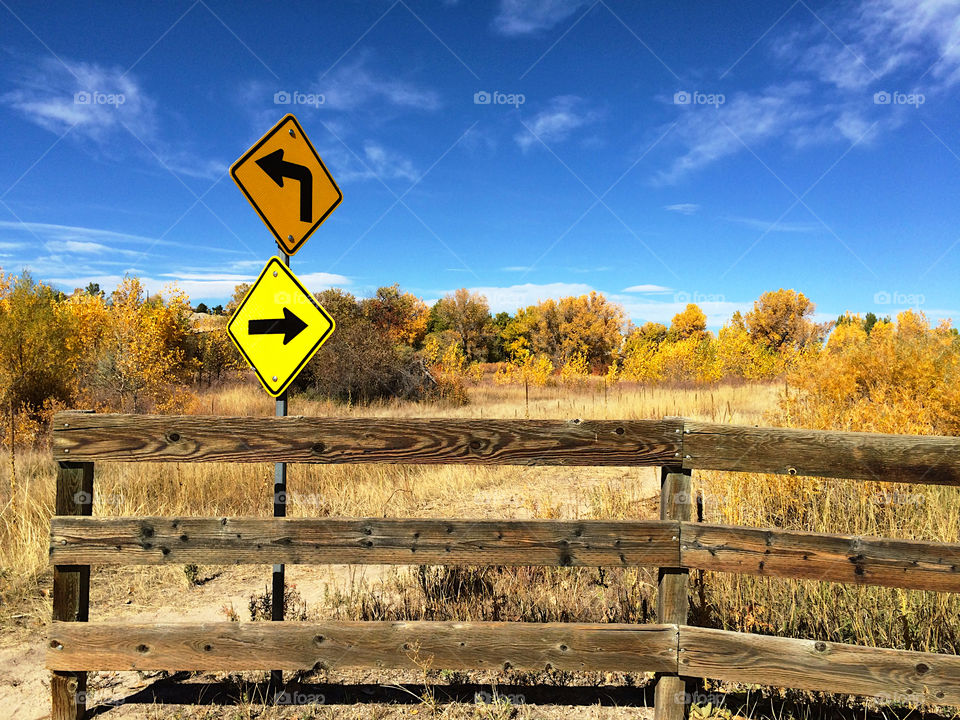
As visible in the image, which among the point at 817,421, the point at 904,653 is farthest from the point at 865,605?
the point at 817,421

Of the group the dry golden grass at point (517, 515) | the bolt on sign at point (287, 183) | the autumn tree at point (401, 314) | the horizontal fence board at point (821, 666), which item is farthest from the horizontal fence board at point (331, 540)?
the autumn tree at point (401, 314)

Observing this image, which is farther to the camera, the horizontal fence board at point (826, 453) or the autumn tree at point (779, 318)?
the autumn tree at point (779, 318)

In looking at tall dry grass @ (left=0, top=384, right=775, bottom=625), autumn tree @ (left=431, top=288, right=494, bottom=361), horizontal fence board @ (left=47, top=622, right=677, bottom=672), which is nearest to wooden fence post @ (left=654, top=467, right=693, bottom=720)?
horizontal fence board @ (left=47, top=622, right=677, bottom=672)

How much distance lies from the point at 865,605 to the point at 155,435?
200 inches

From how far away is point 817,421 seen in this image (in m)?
7.03

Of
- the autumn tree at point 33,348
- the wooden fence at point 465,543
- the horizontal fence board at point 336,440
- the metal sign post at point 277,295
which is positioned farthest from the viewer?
the autumn tree at point 33,348

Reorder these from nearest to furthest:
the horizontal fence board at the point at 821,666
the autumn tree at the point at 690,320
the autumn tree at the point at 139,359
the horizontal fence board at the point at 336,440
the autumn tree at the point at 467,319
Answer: the horizontal fence board at the point at 821,666
the horizontal fence board at the point at 336,440
the autumn tree at the point at 139,359
the autumn tree at the point at 467,319
the autumn tree at the point at 690,320

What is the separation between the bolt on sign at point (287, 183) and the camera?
400 cm

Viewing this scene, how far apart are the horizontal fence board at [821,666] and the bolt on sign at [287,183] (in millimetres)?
3798

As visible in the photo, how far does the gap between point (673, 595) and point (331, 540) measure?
1989mm

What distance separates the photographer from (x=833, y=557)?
294cm

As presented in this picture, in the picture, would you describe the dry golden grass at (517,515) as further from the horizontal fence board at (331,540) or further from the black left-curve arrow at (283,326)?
the black left-curve arrow at (283,326)

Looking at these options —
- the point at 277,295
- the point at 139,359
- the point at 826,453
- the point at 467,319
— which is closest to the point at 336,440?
the point at 277,295

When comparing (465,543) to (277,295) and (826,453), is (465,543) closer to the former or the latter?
(826,453)
